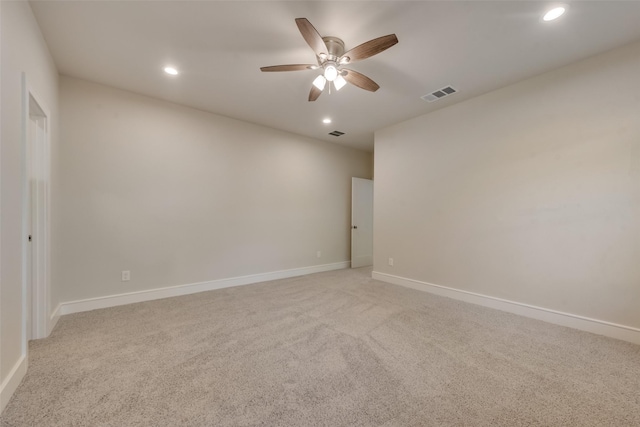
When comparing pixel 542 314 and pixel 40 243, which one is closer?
pixel 40 243

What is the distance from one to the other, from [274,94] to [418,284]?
11.6 feet

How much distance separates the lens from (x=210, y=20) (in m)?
2.10

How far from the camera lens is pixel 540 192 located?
2873 millimetres

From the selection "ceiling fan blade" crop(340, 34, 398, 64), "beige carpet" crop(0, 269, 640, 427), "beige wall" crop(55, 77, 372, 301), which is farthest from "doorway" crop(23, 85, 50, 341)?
"ceiling fan blade" crop(340, 34, 398, 64)

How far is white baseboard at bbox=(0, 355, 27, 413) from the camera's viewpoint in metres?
1.48

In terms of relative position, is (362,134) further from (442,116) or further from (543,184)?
(543,184)

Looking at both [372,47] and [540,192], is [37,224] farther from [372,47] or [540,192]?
[540,192]

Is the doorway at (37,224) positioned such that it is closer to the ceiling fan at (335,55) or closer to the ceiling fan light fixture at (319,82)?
the ceiling fan at (335,55)

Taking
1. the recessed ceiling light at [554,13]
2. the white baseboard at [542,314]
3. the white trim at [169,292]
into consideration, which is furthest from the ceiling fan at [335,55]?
the white trim at [169,292]

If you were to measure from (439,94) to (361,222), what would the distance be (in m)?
3.16

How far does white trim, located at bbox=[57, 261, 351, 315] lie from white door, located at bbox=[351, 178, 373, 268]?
123 centimetres

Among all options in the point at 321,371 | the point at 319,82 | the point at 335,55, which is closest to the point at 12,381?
the point at 321,371

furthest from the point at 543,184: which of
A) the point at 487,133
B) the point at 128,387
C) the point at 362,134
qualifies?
the point at 128,387

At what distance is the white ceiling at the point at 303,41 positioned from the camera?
198 cm
